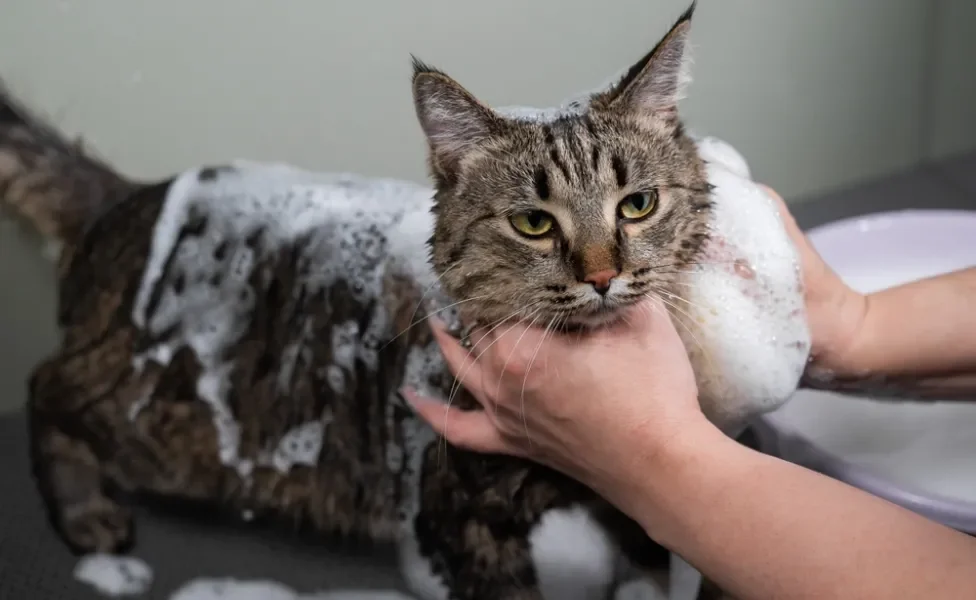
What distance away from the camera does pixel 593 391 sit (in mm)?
662

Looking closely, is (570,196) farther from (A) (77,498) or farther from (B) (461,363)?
(A) (77,498)

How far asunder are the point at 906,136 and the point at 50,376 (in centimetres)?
155

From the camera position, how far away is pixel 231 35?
1.09 m

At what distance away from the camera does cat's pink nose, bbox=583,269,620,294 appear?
65cm

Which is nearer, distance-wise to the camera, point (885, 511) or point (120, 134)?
point (885, 511)

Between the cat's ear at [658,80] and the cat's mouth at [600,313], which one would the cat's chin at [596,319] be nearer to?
A: the cat's mouth at [600,313]

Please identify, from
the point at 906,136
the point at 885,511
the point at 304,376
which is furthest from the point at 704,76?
the point at 885,511

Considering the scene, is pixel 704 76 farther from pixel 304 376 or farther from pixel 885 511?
pixel 885 511

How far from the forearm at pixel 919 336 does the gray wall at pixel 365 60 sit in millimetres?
481

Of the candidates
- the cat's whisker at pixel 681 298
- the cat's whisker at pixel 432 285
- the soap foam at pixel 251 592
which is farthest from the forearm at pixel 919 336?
the soap foam at pixel 251 592

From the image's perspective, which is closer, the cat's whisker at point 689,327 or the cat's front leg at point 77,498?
the cat's whisker at point 689,327

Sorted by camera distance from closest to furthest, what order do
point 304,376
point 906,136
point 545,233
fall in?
1. point 545,233
2. point 304,376
3. point 906,136

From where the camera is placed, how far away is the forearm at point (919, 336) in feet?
2.77

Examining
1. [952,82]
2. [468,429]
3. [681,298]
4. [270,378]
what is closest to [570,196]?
[681,298]
